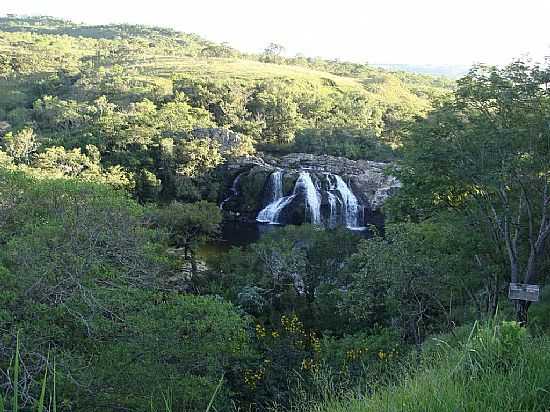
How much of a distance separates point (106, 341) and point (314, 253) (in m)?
8.56

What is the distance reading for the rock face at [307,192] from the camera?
3025 cm

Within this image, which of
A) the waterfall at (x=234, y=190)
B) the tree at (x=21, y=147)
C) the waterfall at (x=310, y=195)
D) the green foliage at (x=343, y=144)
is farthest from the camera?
the green foliage at (x=343, y=144)

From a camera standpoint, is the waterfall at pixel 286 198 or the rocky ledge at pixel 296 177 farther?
the rocky ledge at pixel 296 177

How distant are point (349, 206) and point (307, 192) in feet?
8.12

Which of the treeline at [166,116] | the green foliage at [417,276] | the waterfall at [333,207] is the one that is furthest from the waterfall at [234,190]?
the green foliage at [417,276]

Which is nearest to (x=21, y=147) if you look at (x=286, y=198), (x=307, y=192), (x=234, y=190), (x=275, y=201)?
(x=234, y=190)

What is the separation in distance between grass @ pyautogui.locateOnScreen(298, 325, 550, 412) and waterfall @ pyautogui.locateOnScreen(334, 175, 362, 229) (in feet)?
87.3

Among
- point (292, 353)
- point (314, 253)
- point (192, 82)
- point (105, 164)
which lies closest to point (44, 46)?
point (192, 82)

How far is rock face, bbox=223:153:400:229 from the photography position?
30250 mm

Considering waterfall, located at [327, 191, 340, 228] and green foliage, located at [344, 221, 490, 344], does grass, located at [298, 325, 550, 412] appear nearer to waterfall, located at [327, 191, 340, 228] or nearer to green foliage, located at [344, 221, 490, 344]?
green foliage, located at [344, 221, 490, 344]

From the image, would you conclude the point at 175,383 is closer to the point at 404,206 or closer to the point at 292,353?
the point at 292,353

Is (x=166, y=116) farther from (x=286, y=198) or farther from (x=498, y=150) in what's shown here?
(x=498, y=150)

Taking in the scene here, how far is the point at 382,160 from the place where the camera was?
36.6m

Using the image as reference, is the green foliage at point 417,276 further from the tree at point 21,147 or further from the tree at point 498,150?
the tree at point 21,147
